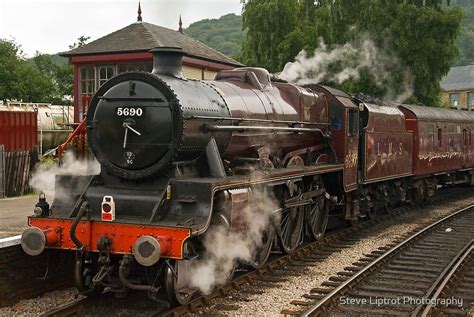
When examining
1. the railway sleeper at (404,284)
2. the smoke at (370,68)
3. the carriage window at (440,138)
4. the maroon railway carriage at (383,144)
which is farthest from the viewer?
the smoke at (370,68)

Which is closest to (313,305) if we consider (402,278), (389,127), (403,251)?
(402,278)

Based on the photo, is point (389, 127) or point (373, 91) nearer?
point (389, 127)

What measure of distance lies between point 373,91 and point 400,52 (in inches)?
89.6

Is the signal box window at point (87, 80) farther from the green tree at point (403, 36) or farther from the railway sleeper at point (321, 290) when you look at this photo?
the railway sleeper at point (321, 290)

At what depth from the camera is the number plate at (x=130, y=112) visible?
7.37m

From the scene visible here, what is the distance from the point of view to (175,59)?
311 inches

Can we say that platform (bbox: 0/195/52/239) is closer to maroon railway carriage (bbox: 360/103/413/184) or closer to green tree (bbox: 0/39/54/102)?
maroon railway carriage (bbox: 360/103/413/184)

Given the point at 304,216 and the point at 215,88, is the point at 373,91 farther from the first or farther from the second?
the point at 215,88

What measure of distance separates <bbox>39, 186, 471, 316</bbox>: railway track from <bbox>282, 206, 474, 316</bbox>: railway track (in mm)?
886

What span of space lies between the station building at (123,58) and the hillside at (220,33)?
163 ft

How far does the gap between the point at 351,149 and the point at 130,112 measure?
6494mm

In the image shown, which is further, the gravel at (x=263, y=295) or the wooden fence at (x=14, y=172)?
the wooden fence at (x=14, y=172)

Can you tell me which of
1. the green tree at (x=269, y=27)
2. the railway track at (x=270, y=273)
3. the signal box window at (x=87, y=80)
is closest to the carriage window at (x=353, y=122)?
the railway track at (x=270, y=273)

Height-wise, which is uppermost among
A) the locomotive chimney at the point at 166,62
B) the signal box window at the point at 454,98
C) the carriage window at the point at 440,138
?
the signal box window at the point at 454,98
